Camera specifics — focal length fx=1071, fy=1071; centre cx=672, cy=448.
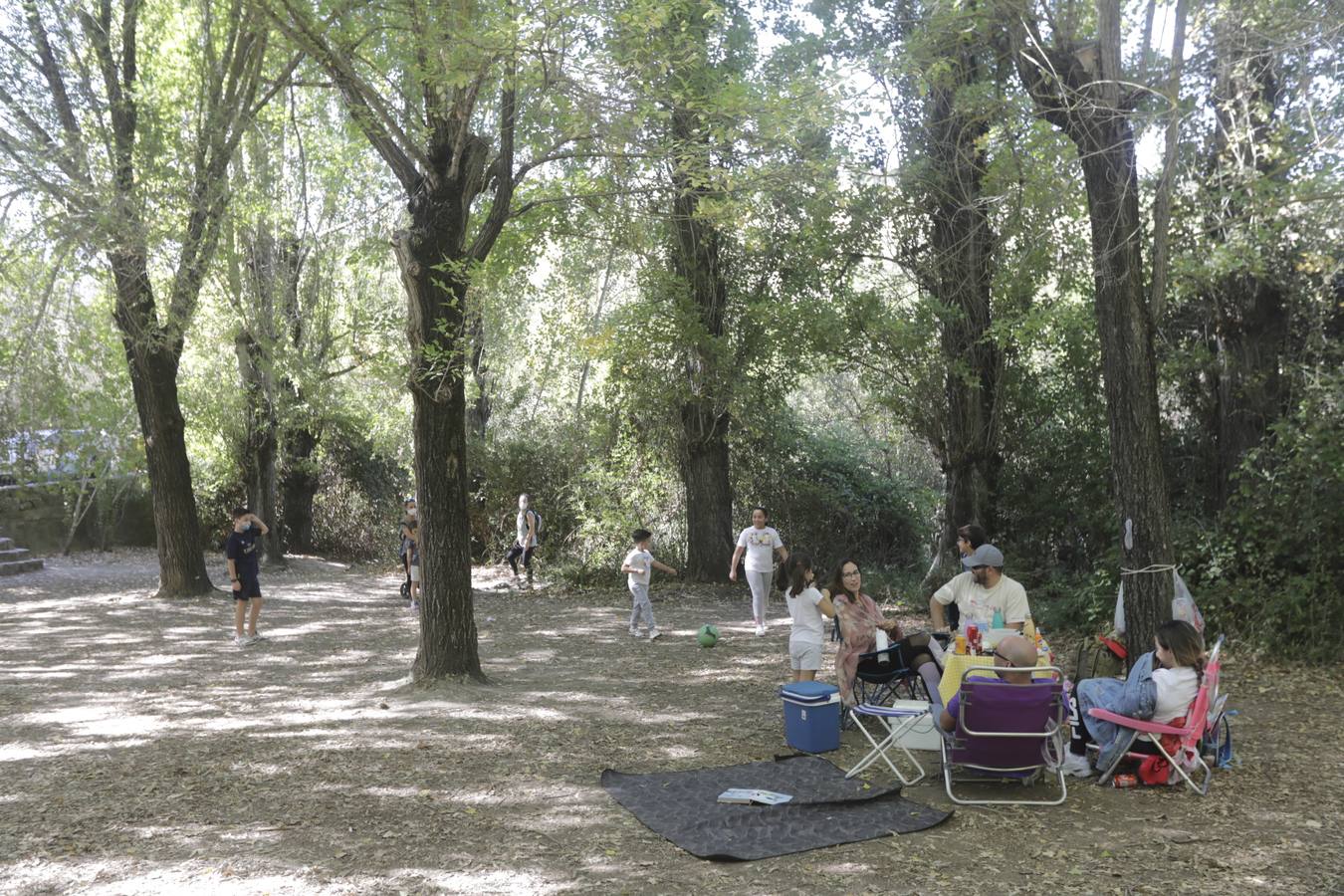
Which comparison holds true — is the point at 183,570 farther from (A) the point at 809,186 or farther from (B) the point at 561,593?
(A) the point at 809,186

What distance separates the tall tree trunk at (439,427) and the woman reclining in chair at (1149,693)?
489cm

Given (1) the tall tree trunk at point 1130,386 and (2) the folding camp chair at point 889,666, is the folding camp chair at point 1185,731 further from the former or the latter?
(1) the tall tree trunk at point 1130,386

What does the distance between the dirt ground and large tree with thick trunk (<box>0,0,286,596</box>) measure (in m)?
4.48

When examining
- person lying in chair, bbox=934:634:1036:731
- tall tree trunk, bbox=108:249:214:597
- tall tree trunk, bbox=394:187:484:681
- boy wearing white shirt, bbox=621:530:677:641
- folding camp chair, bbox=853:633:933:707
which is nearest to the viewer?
person lying in chair, bbox=934:634:1036:731

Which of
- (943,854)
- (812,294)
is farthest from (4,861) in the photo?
(812,294)

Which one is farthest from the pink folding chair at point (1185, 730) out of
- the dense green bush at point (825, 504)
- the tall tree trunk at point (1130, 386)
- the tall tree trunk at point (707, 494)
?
the dense green bush at point (825, 504)

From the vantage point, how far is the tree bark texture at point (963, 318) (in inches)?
516

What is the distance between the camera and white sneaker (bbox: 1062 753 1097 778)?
20.7ft

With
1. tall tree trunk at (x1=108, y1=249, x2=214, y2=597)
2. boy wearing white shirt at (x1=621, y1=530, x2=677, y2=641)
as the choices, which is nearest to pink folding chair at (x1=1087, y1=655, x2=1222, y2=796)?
boy wearing white shirt at (x1=621, y1=530, x2=677, y2=641)

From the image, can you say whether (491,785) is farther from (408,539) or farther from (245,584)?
(408,539)

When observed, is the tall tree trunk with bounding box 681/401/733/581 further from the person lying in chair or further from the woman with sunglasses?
the person lying in chair

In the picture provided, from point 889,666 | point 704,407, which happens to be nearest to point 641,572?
point 704,407

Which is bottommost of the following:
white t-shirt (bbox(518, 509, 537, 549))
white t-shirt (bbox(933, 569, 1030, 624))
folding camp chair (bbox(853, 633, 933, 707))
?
folding camp chair (bbox(853, 633, 933, 707))

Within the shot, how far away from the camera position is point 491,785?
6363 mm
